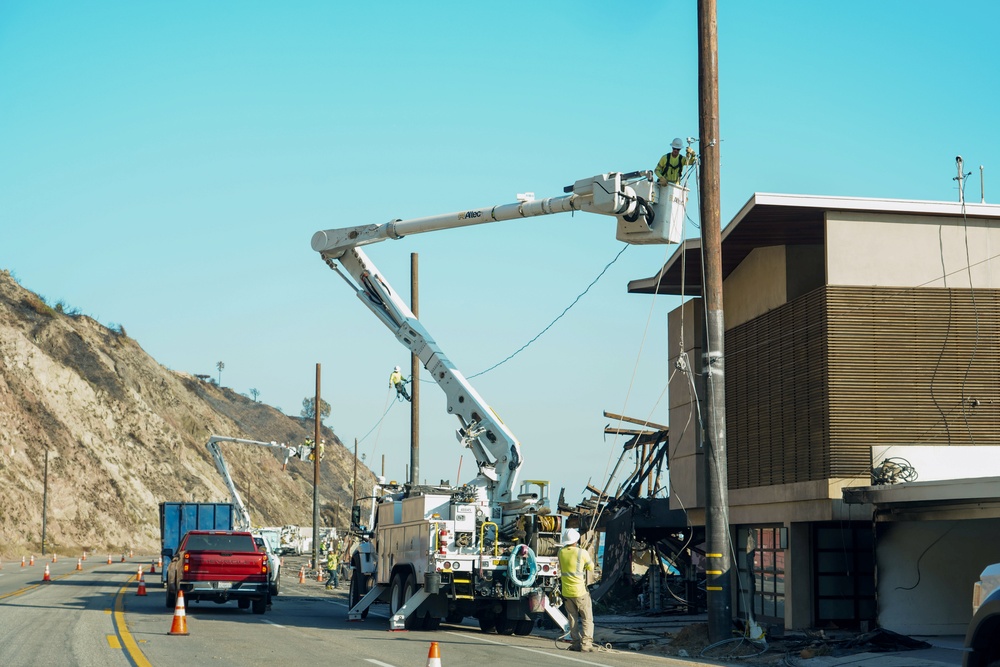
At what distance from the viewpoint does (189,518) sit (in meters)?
40.6

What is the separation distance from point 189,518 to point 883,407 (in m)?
26.6

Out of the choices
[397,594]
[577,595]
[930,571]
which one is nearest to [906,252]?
[930,571]

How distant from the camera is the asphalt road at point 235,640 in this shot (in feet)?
51.1

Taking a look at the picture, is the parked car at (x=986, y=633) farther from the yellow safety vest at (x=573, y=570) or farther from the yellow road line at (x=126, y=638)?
the yellow safety vest at (x=573, y=570)

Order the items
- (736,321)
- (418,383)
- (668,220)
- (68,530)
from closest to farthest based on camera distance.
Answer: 1. (668,220)
2. (736,321)
3. (418,383)
4. (68,530)

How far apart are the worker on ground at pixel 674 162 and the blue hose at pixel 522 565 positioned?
21.7ft

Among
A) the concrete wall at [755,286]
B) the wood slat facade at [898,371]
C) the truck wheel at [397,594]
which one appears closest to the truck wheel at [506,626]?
the truck wheel at [397,594]

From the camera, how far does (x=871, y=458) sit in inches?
802

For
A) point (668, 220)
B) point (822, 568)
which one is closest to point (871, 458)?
point (822, 568)

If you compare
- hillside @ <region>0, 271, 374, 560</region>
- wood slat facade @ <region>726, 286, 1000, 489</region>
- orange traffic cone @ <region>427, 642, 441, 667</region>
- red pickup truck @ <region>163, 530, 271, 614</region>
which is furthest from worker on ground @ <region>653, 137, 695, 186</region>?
hillside @ <region>0, 271, 374, 560</region>

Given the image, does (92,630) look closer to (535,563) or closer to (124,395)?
(535,563)

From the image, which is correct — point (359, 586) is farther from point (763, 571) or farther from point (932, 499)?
point (932, 499)

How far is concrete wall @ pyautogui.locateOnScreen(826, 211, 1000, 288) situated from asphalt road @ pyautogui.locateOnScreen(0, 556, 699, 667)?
8053 millimetres

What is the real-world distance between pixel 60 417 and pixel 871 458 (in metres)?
74.3
